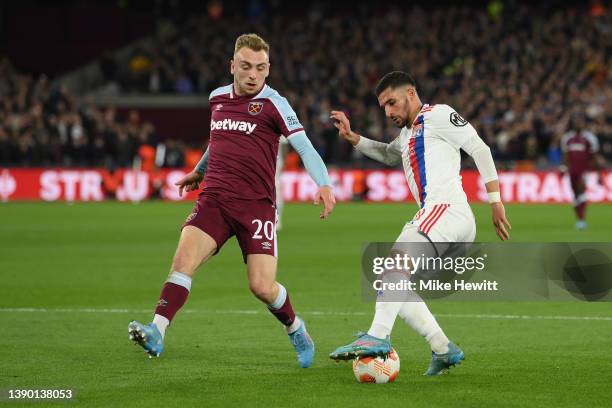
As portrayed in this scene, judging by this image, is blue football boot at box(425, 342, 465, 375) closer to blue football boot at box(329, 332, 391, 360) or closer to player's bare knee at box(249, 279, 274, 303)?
blue football boot at box(329, 332, 391, 360)

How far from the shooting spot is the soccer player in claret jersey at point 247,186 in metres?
7.96

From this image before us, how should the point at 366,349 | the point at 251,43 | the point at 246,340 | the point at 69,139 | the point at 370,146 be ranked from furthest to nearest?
the point at 69,139, the point at 246,340, the point at 370,146, the point at 251,43, the point at 366,349

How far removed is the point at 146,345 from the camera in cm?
746

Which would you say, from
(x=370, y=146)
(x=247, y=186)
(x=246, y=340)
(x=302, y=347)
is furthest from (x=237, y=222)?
(x=246, y=340)

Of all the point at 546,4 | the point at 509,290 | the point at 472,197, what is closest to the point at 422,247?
the point at 509,290

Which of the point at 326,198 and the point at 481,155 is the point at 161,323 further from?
the point at 481,155

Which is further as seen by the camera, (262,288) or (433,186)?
(262,288)

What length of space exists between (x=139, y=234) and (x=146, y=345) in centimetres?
1438

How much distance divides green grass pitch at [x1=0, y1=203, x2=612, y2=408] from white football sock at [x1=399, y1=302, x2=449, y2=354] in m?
0.24

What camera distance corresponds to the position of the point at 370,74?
38219 mm

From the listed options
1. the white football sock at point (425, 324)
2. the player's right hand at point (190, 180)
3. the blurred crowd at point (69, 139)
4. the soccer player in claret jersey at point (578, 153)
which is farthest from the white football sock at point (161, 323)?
the blurred crowd at point (69, 139)

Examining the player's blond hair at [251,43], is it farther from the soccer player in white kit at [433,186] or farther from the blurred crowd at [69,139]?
the blurred crowd at [69,139]

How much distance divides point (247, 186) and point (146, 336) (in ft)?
4.43

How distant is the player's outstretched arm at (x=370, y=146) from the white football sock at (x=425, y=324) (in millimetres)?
1167
